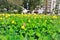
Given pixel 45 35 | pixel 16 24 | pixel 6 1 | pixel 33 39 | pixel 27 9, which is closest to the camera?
pixel 33 39

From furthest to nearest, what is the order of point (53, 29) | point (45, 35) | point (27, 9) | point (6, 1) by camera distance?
point (27, 9) < point (6, 1) < point (53, 29) < point (45, 35)

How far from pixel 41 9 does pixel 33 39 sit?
46.6 ft

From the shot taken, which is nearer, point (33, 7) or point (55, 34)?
point (55, 34)

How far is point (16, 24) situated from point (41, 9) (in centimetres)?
1359

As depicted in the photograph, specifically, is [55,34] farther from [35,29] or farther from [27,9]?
[27,9]

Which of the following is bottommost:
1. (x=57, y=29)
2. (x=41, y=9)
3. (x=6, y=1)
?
(x=41, y=9)

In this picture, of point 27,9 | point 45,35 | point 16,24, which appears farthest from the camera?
point 27,9

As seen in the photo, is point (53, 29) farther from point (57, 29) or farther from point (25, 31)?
point (25, 31)

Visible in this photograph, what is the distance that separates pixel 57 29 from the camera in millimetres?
2717

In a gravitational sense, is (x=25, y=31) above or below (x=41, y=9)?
above

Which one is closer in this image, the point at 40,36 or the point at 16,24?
the point at 40,36

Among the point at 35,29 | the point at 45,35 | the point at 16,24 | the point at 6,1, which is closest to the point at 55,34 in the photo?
the point at 45,35

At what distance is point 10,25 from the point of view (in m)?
2.88

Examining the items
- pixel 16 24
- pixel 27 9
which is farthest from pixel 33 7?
pixel 16 24
